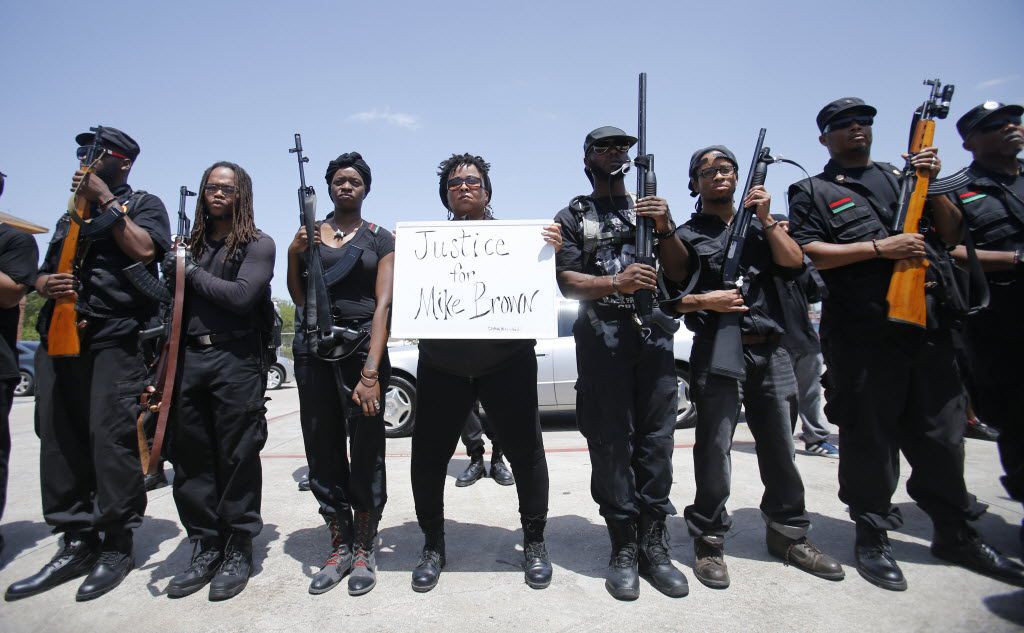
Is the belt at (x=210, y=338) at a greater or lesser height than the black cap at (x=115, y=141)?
lesser

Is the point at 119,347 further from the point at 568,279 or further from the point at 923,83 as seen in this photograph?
the point at 923,83

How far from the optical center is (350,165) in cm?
324

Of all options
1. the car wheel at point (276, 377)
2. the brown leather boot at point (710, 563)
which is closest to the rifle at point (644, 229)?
the brown leather boot at point (710, 563)

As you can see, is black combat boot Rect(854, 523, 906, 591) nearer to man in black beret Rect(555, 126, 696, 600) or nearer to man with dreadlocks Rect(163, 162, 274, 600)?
man in black beret Rect(555, 126, 696, 600)

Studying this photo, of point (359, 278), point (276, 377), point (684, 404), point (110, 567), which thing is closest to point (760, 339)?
point (359, 278)

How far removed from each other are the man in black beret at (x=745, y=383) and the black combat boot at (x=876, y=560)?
0.15 metres

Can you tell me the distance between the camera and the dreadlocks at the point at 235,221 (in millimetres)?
3176

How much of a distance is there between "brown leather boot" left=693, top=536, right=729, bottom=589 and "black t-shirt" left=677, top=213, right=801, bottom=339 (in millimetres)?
1097

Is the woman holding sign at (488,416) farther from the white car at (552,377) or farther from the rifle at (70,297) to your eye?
the white car at (552,377)

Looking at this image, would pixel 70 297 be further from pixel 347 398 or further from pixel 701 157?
pixel 701 157

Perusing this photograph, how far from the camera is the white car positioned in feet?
22.3

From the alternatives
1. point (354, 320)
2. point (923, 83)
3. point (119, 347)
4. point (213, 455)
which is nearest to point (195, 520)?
point (213, 455)

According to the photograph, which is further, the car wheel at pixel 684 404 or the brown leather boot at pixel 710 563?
the car wheel at pixel 684 404

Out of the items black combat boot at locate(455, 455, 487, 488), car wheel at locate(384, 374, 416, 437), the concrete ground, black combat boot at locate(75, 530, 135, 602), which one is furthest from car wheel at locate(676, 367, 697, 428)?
black combat boot at locate(75, 530, 135, 602)
